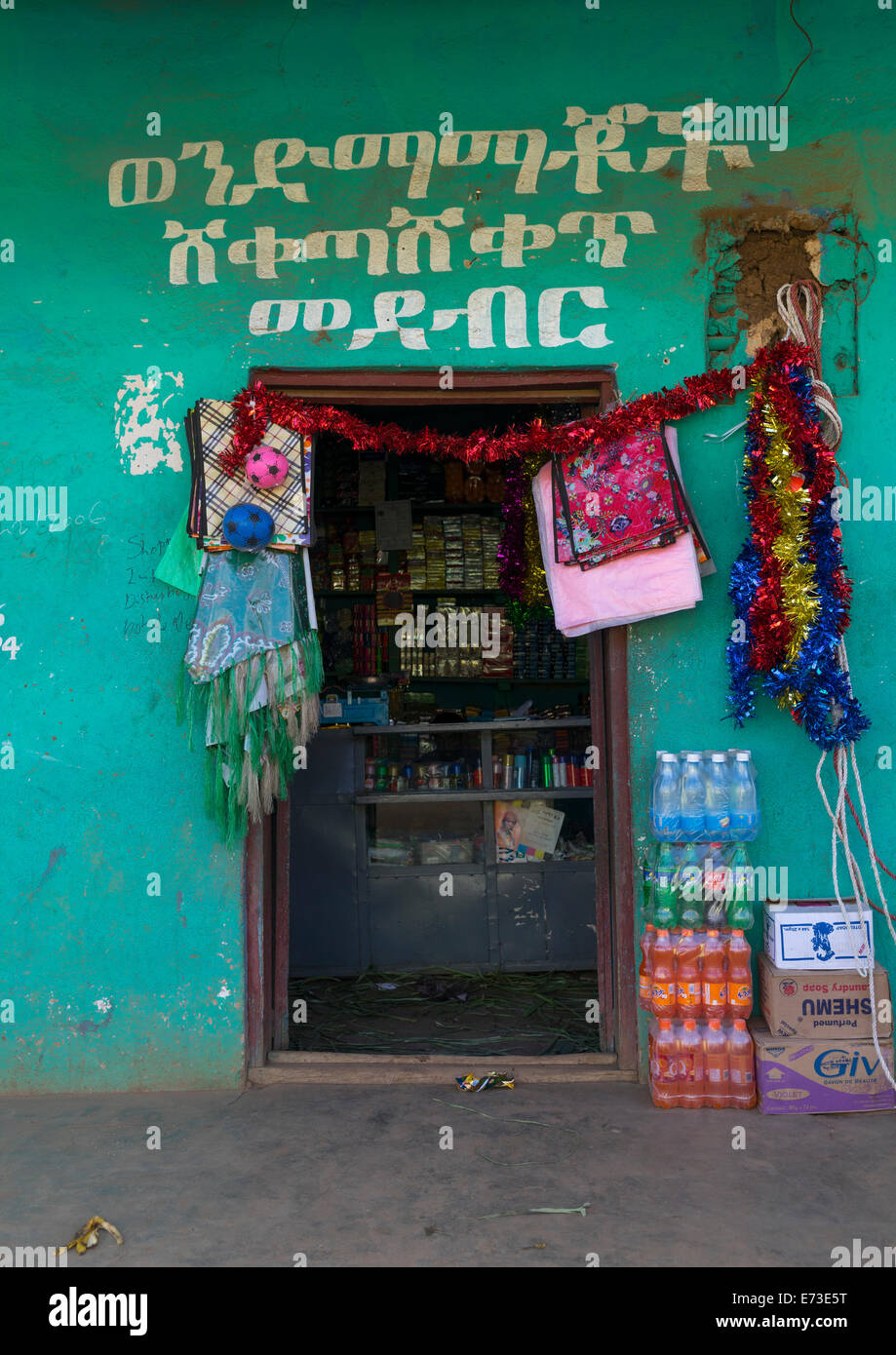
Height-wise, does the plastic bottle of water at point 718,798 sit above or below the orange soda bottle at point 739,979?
above

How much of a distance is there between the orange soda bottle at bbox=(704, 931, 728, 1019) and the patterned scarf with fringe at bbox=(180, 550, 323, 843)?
159 centimetres

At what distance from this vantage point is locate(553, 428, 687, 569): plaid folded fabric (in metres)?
3.61

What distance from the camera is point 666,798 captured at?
361cm

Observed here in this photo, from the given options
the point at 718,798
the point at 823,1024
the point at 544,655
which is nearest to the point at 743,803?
the point at 718,798

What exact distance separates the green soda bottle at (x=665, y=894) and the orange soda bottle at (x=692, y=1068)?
35cm

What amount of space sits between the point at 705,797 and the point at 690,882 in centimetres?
30

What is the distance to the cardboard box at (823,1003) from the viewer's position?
11.3 feet

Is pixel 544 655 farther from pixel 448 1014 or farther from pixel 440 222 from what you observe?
pixel 440 222

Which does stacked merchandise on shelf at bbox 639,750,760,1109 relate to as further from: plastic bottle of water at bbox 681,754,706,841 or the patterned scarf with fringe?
the patterned scarf with fringe

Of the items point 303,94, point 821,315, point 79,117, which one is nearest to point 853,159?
point 821,315

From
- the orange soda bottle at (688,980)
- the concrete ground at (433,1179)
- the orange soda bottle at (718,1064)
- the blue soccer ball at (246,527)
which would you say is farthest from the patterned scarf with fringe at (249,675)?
the orange soda bottle at (718,1064)

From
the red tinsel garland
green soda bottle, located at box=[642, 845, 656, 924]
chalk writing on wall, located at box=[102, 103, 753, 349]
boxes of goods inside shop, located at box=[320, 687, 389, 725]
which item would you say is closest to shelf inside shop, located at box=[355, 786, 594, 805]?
boxes of goods inside shop, located at box=[320, 687, 389, 725]

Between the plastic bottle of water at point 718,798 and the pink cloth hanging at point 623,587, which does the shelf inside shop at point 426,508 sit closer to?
the pink cloth hanging at point 623,587

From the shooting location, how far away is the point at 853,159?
3695 millimetres
